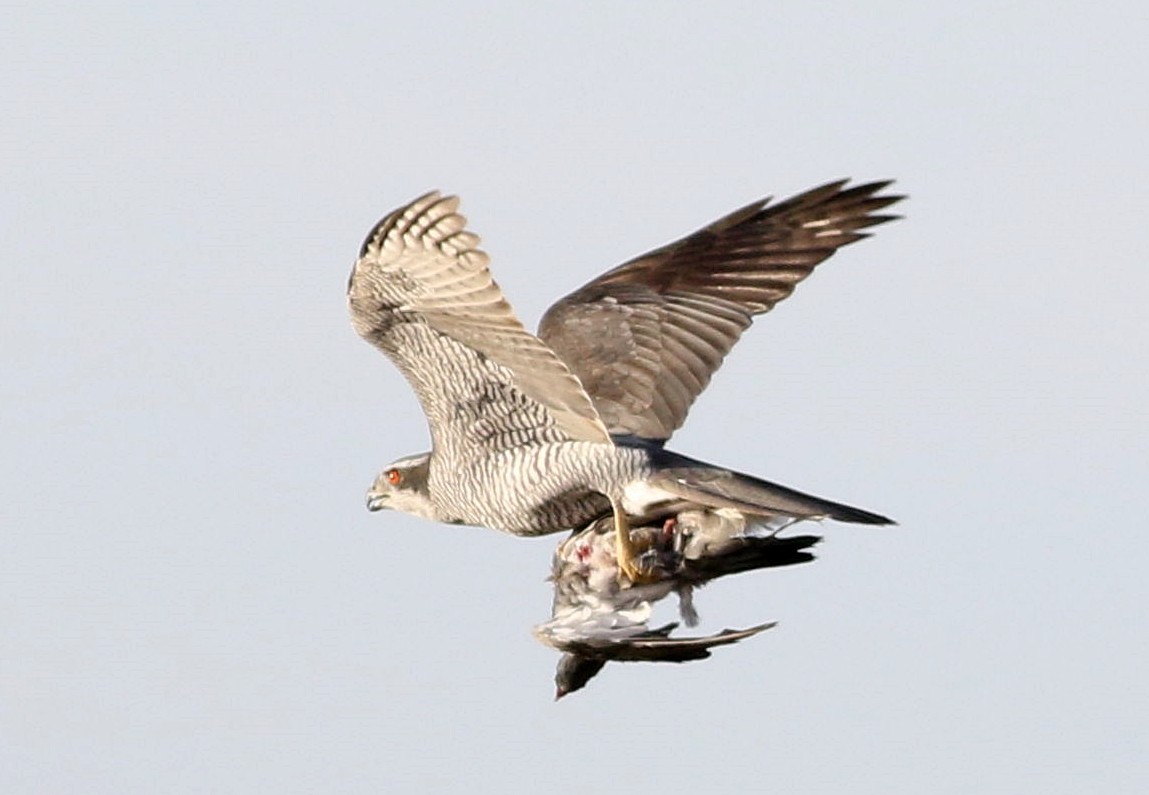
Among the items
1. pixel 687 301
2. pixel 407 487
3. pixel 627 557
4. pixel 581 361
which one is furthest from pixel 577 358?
pixel 627 557

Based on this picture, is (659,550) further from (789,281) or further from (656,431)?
(789,281)

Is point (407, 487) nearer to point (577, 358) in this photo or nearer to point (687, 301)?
point (577, 358)

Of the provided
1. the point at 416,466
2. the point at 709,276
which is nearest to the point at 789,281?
the point at 709,276

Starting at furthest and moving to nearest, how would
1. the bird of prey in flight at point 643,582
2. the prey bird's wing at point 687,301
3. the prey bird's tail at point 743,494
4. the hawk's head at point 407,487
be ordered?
1. the hawk's head at point 407,487
2. the prey bird's wing at point 687,301
3. the prey bird's tail at point 743,494
4. the bird of prey in flight at point 643,582

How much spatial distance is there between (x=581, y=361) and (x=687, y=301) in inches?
28.4

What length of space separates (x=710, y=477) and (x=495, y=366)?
105cm

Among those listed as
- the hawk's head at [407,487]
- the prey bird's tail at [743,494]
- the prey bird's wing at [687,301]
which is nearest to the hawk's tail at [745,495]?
the prey bird's tail at [743,494]

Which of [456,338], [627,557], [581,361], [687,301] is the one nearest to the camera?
[456,338]

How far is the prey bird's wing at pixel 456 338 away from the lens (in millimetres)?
9859

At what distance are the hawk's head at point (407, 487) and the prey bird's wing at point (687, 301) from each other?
922 mm

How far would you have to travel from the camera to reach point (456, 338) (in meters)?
10.4

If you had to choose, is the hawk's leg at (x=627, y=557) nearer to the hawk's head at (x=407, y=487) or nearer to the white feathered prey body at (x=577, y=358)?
the white feathered prey body at (x=577, y=358)

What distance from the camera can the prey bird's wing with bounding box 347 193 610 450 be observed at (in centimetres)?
986

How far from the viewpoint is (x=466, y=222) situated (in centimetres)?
981
